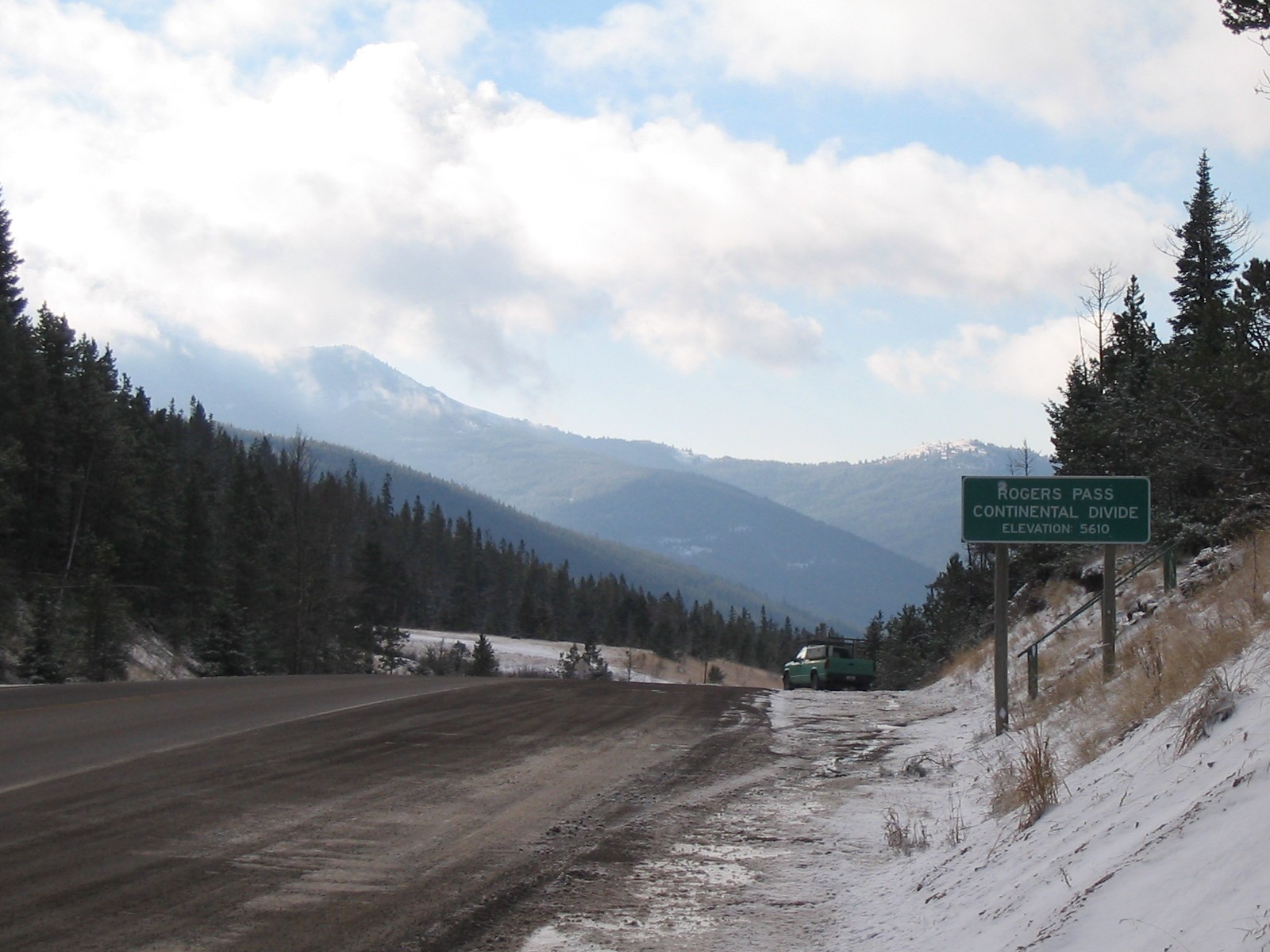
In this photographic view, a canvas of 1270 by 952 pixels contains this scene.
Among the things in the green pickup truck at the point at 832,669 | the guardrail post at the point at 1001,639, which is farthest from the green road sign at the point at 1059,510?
the green pickup truck at the point at 832,669

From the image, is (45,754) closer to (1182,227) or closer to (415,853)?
(415,853)

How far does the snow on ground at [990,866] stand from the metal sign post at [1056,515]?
2521 millimetres

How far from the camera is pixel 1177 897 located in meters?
3.99

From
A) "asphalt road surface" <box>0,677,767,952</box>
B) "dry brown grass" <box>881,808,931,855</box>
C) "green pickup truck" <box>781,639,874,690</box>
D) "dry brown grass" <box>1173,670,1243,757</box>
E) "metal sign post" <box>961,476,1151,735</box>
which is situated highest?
"metal sign post" <box>961,476,1151,735</box>

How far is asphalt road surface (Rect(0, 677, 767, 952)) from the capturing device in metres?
5.99

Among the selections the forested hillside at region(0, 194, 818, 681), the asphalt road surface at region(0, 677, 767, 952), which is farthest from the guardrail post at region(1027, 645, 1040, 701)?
the forested hillside at region(0, 194, 818, 681)

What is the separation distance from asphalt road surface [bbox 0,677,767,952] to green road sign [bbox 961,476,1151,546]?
3.79 metres

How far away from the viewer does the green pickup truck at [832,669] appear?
30.5 m

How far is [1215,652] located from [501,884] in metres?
5.44

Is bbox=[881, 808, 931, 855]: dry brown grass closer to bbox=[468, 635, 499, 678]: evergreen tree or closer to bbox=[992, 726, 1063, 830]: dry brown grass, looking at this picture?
bbox=[992, 726, 1063, 830]: dry brown grass

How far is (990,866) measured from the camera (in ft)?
19.8

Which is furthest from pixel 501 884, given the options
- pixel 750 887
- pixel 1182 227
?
pixel 1182 227

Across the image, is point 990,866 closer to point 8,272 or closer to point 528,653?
point 8,272

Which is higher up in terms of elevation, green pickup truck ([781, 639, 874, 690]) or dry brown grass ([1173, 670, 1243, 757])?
dry brown grass ([1173, 670, 1243, 757])
